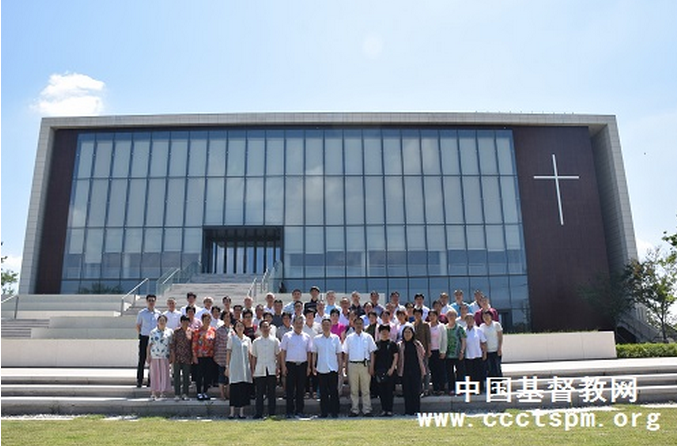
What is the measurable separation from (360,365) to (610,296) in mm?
21483

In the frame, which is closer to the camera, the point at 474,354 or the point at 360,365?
the point at 360,365

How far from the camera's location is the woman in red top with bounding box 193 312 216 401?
30.2ft

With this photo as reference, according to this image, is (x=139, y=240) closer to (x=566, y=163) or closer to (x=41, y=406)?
(x=41, y=406)

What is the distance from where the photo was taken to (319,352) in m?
8.58

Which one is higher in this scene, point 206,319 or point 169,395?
point 206,319

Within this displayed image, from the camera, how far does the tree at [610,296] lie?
25239mm

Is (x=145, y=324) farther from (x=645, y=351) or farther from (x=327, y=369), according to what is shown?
(x=645, y=351)

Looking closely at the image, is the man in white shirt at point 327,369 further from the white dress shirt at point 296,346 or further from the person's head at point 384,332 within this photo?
the person's head at point 384,332

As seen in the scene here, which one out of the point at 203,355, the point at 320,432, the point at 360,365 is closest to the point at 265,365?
the point at 203,355

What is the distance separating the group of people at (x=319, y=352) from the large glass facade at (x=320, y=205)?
1682 centimetres

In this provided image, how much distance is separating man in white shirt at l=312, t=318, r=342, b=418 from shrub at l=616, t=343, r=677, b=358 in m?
11.0

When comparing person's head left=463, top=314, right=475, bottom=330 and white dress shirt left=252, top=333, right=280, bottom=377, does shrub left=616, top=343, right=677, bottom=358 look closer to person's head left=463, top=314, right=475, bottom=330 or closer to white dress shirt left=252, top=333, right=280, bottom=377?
person's head left=463, top=314, right=475, bottom=330

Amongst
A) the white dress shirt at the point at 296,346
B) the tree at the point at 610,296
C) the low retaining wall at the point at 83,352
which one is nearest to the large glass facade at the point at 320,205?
the tree at the point at 610,296

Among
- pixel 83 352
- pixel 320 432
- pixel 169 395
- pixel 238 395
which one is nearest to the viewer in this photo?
pixel 320 432
